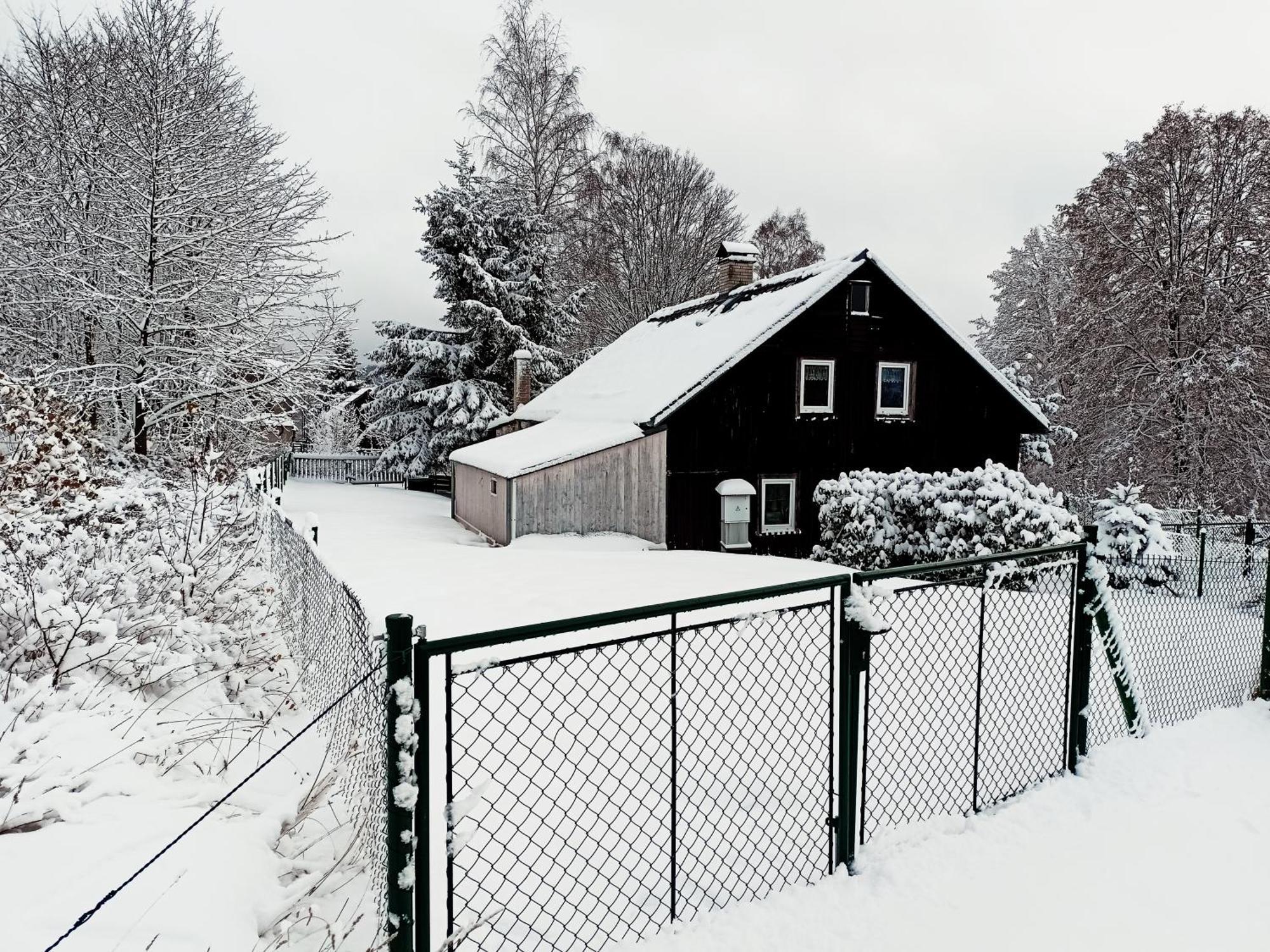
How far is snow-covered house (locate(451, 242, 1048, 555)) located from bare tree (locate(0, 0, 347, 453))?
16.8ft

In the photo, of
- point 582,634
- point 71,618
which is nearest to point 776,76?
point 582,634

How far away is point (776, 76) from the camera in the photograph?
73.9ft

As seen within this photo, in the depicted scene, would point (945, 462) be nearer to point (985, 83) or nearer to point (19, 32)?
point (985, 83)

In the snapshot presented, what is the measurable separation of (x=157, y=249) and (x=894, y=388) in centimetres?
1547

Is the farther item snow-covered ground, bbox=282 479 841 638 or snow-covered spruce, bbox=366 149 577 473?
snow-covered spruce, bbox=366 149 577 473

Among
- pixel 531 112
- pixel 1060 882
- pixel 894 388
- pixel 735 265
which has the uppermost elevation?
pixel 531 112

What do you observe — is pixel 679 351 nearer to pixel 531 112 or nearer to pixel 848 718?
pixel 531 112

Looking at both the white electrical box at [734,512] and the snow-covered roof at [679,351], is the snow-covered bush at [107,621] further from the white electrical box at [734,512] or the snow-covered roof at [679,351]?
the white electrical box at [734,512]

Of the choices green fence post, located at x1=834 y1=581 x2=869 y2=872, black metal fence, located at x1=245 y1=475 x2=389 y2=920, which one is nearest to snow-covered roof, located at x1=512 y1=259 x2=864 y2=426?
black metal fence, located at x1=245 y1=475 x2=389 y2=920

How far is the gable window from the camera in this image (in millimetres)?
18406

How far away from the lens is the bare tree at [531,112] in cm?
2783

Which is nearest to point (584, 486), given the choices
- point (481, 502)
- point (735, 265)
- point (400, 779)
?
point (481, 502)

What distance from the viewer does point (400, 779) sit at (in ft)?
7.43

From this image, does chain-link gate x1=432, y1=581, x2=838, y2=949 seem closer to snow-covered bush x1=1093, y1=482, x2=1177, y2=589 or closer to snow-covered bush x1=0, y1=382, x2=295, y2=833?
snow-covered bush x1=0, y1=382, x2=295, y2=833
